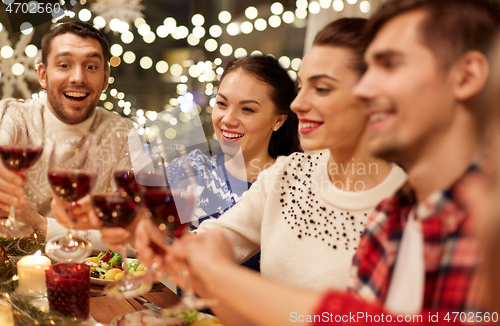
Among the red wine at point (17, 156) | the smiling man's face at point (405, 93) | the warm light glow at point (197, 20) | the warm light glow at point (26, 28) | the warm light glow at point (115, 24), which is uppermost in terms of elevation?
the warm light glow at point (197, 20)

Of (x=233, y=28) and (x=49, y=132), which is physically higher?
(x=233, y=28)

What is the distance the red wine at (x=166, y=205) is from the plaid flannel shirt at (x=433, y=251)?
410 millimetres

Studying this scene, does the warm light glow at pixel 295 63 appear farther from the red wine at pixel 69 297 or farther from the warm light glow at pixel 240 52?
the red wine at pixel 69 297

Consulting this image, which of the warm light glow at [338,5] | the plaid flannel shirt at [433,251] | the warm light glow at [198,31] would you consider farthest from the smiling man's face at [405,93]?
the warm light glow at [198,31]

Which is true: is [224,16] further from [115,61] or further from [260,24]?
[115,61]

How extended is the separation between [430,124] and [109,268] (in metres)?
1.24

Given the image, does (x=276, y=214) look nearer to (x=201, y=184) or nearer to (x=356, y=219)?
(x=356, y=219)

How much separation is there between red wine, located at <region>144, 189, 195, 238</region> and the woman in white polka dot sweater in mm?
553

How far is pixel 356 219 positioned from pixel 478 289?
2.28 ft

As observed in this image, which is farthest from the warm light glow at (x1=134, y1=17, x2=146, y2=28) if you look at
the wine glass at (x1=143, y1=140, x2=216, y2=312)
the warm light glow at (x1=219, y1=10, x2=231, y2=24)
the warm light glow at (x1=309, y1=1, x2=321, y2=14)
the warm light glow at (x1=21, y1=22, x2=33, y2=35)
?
the wine glass at (x1=143, y1=140, x2=216, y2=312)

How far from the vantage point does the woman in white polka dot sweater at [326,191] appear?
4.14ft

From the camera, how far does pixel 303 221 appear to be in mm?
1375

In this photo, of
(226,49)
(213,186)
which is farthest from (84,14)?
(213,186)

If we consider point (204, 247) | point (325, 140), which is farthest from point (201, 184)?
point (204, 247)
